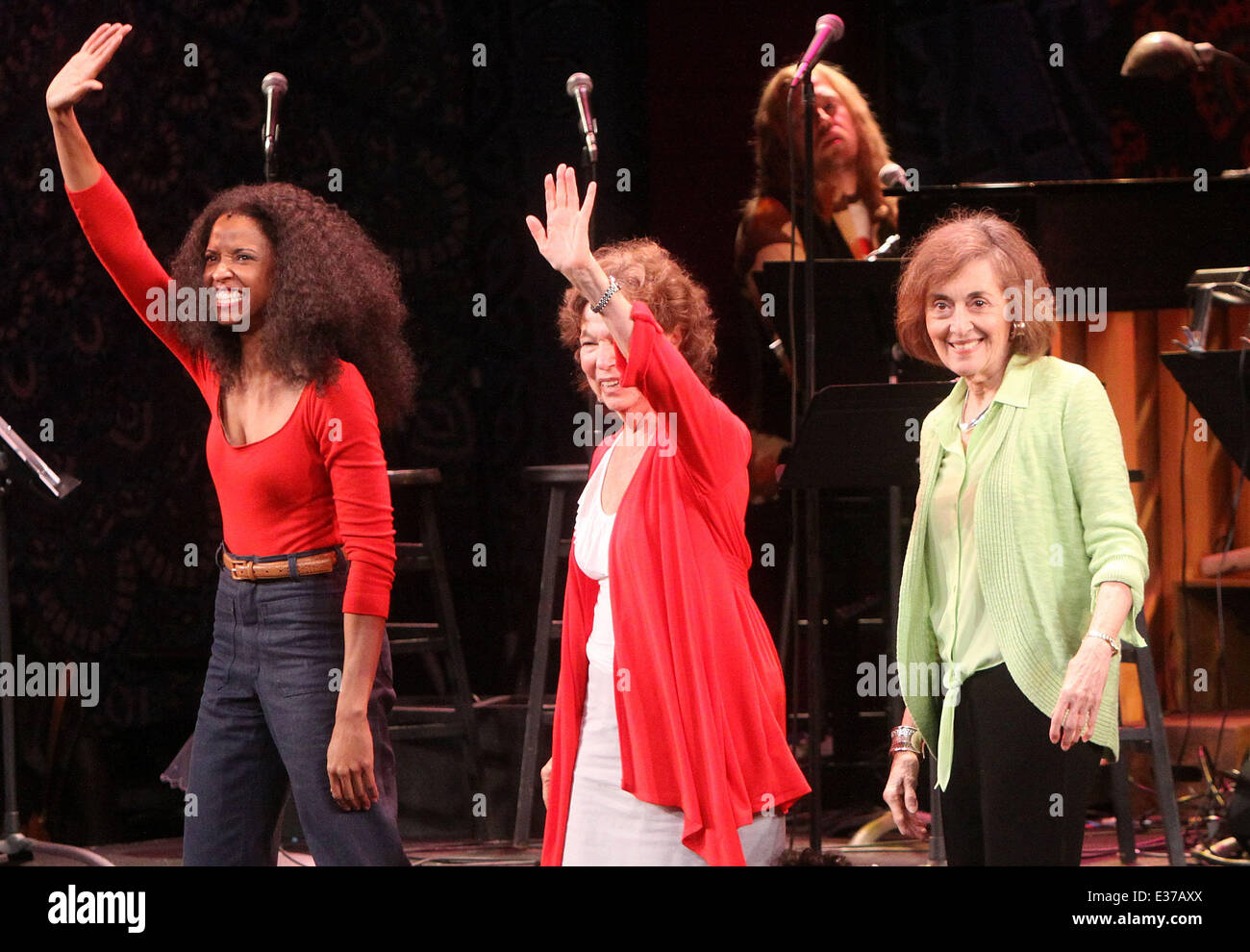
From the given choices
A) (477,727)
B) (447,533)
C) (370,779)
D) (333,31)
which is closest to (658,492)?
(370,779)

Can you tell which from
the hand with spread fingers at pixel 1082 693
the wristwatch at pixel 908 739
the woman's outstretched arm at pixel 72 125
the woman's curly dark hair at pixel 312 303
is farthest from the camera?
the woman's outstretched arm at pixel 72 125

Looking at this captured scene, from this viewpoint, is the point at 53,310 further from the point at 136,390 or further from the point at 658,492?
the point at 658,492

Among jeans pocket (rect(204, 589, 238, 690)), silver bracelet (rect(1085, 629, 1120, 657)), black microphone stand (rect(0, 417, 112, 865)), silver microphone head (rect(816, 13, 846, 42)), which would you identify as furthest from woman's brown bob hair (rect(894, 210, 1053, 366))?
black microphone stand (rect(0, 417, 112, 865))

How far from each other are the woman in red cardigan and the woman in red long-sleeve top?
384 mm

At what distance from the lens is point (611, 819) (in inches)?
117

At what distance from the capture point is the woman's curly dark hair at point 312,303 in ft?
10.1

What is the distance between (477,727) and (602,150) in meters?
2.11

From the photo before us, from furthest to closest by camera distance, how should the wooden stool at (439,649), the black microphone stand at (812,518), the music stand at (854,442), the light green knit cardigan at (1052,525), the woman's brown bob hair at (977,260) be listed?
the wooden stool at (439,649) < the black microphone stand at (812,518) < the music stand at (854,442) < the woman's brown bob hair at (977,260) < the light green knit cardigan at (1052,525)

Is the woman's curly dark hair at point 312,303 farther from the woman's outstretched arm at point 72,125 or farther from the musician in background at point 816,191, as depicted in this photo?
the musician in background at point 816,191

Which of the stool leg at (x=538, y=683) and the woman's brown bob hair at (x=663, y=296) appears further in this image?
the stool leg at (x=538, y=683)

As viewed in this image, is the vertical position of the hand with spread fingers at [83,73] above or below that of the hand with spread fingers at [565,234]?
above

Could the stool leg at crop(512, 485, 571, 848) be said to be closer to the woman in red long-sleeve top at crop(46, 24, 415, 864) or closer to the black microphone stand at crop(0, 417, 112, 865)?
the black microphone stand at crop(0, 417, 112, 865)

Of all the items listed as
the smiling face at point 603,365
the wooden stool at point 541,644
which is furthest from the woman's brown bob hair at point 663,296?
the wooden stool at point 541,644

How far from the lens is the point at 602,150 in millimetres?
5648
